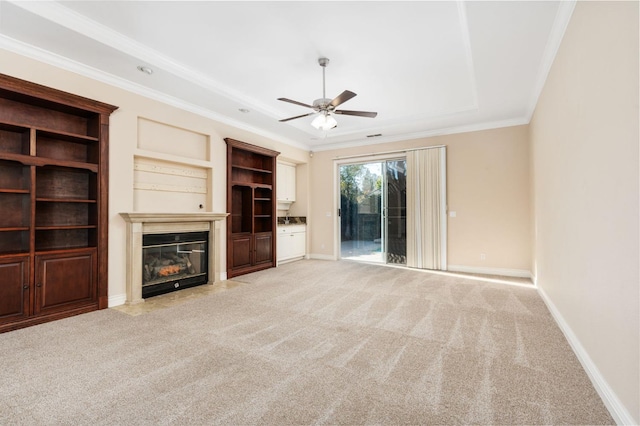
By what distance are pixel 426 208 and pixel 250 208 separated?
12.1 feet

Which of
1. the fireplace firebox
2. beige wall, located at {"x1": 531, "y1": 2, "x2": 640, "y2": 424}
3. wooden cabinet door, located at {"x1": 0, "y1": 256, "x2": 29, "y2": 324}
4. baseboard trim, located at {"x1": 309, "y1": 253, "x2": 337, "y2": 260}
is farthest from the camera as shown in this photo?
baseboard trim, located at {"x1": 309, "y1": 253, "x2": 337, "y2": 260}

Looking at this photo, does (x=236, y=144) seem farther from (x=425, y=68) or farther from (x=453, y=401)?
(x=453, y=401)

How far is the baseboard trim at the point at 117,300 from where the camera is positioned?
375 cm

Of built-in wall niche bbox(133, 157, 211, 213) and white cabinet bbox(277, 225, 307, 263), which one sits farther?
white cabinet bbox(277, 225, 307, 263)

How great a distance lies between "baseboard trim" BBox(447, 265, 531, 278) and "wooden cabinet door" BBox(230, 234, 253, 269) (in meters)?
4.09

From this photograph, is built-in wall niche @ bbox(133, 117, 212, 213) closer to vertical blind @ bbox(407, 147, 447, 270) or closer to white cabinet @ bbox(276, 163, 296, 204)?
white cabinet @ bbox(276, 163, 296, 204)

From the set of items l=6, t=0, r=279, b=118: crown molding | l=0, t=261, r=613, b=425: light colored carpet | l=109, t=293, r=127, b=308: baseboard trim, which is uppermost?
l=6, t=0, r=279, b=118: crown molding

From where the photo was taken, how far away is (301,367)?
7.32 ft

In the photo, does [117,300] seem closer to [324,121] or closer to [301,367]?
[301,367]

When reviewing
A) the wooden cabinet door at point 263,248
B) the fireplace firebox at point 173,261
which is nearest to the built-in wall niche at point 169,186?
the fireplace firebox at point 173,261

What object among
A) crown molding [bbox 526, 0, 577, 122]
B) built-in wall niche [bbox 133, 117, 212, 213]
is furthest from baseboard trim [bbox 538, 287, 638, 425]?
built-in wall niche [bbox 133, 117, 212, 213]

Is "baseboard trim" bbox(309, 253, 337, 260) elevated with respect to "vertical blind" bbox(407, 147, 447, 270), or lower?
lower

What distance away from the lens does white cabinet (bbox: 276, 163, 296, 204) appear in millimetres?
7160

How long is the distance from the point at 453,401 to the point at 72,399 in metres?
2.43
